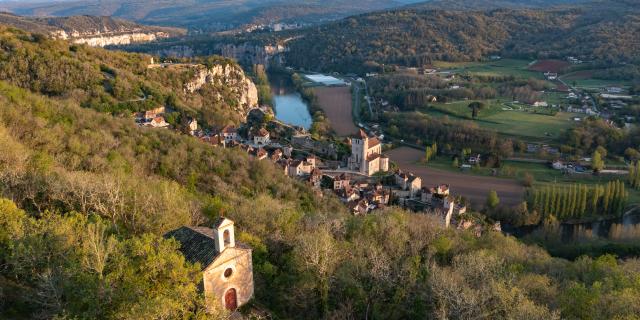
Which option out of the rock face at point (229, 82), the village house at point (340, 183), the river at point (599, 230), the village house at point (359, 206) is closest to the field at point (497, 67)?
the rock face at point (229, 82)

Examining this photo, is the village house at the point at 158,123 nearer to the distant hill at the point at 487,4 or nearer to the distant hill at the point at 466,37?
the distant hill at the point at 466,37

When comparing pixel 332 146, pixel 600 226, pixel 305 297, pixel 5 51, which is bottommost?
pixel 600 226

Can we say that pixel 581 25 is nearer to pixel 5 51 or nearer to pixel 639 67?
pixel 639 67

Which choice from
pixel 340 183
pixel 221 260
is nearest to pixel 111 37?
pixel 340 183

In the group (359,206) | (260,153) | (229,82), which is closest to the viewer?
(359,206)

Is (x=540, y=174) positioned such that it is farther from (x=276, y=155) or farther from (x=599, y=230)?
(x=276, y=155)

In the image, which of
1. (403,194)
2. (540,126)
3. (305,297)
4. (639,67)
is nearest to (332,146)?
(403,194)
